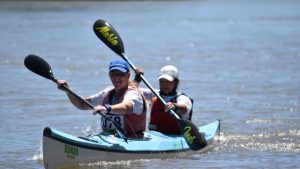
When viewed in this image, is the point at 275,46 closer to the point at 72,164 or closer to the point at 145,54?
the point at 145,54

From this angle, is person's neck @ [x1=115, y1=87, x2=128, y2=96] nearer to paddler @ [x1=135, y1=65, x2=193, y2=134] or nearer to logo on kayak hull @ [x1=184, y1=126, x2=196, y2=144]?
paddler @ [x1=135, y1=65, x2=193, y2=134]

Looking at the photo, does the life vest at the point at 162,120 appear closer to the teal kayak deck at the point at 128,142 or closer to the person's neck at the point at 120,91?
the teal kayak deck at the point at 128,142

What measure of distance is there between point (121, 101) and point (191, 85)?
8.20 metres

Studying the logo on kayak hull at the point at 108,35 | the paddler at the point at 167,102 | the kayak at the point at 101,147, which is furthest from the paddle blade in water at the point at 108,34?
the kayak at the point at 101,147

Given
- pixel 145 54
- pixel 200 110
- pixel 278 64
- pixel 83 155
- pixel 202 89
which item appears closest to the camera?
pixel 83 155

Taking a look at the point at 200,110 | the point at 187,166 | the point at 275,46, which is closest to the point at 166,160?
the point at 187,166

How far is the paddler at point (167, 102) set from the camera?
415 inches

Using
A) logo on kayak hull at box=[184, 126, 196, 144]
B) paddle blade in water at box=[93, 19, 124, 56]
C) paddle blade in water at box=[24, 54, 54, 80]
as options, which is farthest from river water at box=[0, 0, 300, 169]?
paddle blade in water at box=[93, 19, 124, 56]

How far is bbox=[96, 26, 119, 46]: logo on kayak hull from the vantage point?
37.4ft

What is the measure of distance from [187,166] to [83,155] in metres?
1.45

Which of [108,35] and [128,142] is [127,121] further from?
[108,35]

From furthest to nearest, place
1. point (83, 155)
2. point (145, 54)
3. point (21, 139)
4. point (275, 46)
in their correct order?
point (275, 46)
point (145, 54)
point (21, 139)
point (83, 155)

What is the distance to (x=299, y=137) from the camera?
12195 millimetres

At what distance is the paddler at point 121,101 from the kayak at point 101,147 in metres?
0.15
